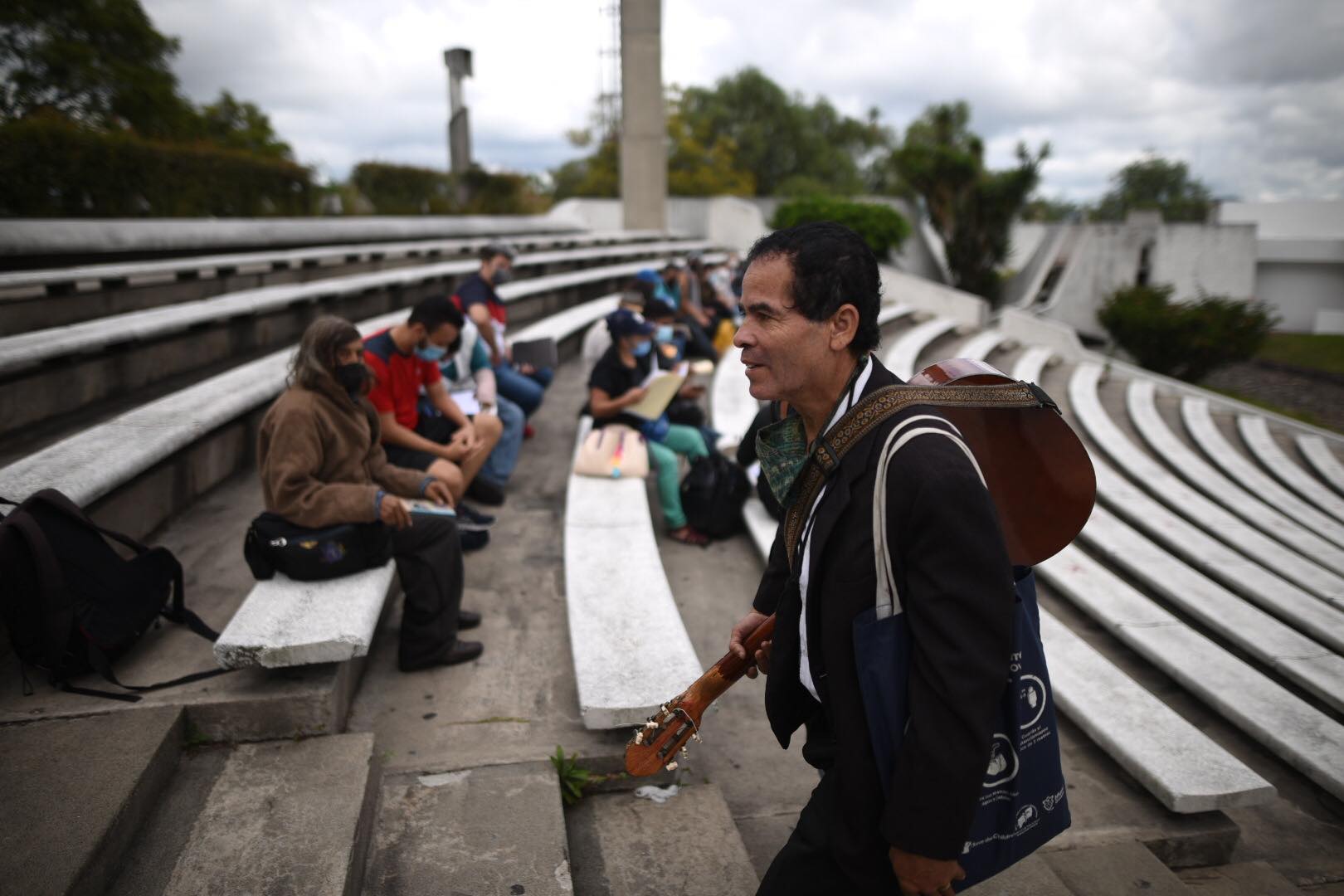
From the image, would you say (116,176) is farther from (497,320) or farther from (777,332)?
(777,332)

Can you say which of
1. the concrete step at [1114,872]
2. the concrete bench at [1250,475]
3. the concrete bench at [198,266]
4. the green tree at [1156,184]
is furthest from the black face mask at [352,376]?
the green tree at [1156,184]

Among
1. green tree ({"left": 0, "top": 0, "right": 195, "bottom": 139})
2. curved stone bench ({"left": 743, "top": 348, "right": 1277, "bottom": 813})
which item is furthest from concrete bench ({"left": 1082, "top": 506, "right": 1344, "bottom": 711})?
green tree ({"left": 0, "top": 0, "right": 195, "bottom": 139})

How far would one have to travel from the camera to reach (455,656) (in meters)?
3.24

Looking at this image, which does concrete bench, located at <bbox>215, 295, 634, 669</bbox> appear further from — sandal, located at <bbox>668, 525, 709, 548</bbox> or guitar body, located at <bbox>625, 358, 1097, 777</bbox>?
sandal, located at <bbox>668, 525, 709, 548</bbox>

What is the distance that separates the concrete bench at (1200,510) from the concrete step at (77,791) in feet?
22.1

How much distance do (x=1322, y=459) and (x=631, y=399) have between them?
9.70m

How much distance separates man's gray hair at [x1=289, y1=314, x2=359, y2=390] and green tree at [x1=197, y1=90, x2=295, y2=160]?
53.5ft

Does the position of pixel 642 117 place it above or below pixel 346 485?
above

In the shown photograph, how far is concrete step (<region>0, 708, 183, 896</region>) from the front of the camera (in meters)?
1.79

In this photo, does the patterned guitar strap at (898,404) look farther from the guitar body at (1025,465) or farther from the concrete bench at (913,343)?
the concrete bench at (913,343)

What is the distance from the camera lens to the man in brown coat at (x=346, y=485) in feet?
9.86

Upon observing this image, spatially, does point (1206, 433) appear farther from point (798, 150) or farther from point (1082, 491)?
point (798, 150)

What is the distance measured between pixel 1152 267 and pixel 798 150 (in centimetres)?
2755

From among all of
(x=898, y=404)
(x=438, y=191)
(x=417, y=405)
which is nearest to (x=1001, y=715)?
(x=898, y=404)
